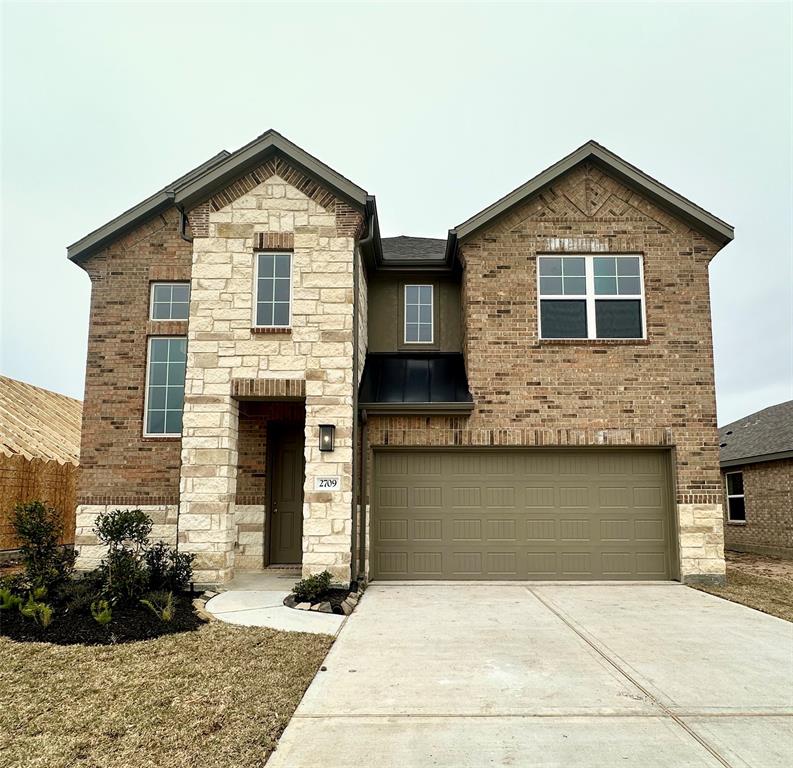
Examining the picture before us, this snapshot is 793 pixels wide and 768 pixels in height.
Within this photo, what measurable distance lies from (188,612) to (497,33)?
14201 mm

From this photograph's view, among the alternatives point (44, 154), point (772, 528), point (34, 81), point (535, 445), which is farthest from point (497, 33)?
point (44, 154)

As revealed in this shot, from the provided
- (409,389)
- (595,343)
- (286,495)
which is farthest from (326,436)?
(595,343)

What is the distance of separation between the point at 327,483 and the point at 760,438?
13620 mm

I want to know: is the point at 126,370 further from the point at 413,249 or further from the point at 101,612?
the point at 413,249

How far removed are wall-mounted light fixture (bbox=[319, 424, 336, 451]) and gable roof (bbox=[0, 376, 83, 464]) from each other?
865cm

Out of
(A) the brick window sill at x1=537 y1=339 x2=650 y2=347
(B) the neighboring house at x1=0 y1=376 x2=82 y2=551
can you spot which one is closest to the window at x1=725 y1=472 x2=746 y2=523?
(A) the brick window sill at x1=537 y1=339 x2=650 y2=347

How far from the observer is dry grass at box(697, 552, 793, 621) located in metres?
8.55

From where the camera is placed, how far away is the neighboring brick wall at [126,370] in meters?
10.7

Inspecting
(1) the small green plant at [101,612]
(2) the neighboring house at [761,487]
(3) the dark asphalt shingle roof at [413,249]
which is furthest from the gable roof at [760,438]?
(1) the small green plant at [101,612]

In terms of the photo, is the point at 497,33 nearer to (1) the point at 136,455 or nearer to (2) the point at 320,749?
(1) the point at 136,455

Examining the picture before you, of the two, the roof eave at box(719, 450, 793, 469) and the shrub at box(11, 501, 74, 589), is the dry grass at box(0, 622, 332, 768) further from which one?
the roof eave at box(719, 450, 793, 469)

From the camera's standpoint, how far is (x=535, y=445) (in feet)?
33.2

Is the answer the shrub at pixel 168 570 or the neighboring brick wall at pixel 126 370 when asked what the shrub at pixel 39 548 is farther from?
the neighboring brick wall at pixel 126 370

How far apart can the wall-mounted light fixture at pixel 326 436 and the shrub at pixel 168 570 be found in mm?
2427
